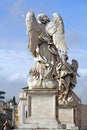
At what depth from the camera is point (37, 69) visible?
2023 cm

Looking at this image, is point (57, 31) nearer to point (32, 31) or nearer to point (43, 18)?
point (43, 18)

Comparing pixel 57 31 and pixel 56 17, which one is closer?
pixel 57 31

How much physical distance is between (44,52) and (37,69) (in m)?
0.78

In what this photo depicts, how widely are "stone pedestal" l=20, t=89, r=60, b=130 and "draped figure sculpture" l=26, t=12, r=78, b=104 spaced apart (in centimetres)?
34

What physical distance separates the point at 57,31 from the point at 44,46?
2.47 feet

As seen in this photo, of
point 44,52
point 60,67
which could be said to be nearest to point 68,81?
point 60,67

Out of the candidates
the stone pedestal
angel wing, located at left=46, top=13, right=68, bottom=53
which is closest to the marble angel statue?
angel wing, located at left=46, top=13, right=68, bottom=53

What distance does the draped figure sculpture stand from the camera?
66.1 ft

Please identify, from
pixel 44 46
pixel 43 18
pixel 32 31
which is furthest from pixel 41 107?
pixel 43 18

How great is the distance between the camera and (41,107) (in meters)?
19.7

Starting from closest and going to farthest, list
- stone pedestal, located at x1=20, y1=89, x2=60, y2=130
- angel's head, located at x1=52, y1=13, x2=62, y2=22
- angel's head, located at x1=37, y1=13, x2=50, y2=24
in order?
stone pedestal, located at x1=20, y1=89, x2=60, y2=130, angel's head, located at x1=52, y1=13, x2=62, y2=22, angel's head, located at x1=37, y1=13, x2=50, y2=24

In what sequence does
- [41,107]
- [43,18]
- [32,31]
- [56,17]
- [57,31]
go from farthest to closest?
[43,18], [56,17], [57,31], [32,31], [41,107]

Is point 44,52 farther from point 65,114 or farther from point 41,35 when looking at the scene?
point 65,114

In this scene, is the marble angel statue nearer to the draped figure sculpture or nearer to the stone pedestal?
the draped figure sculpture
